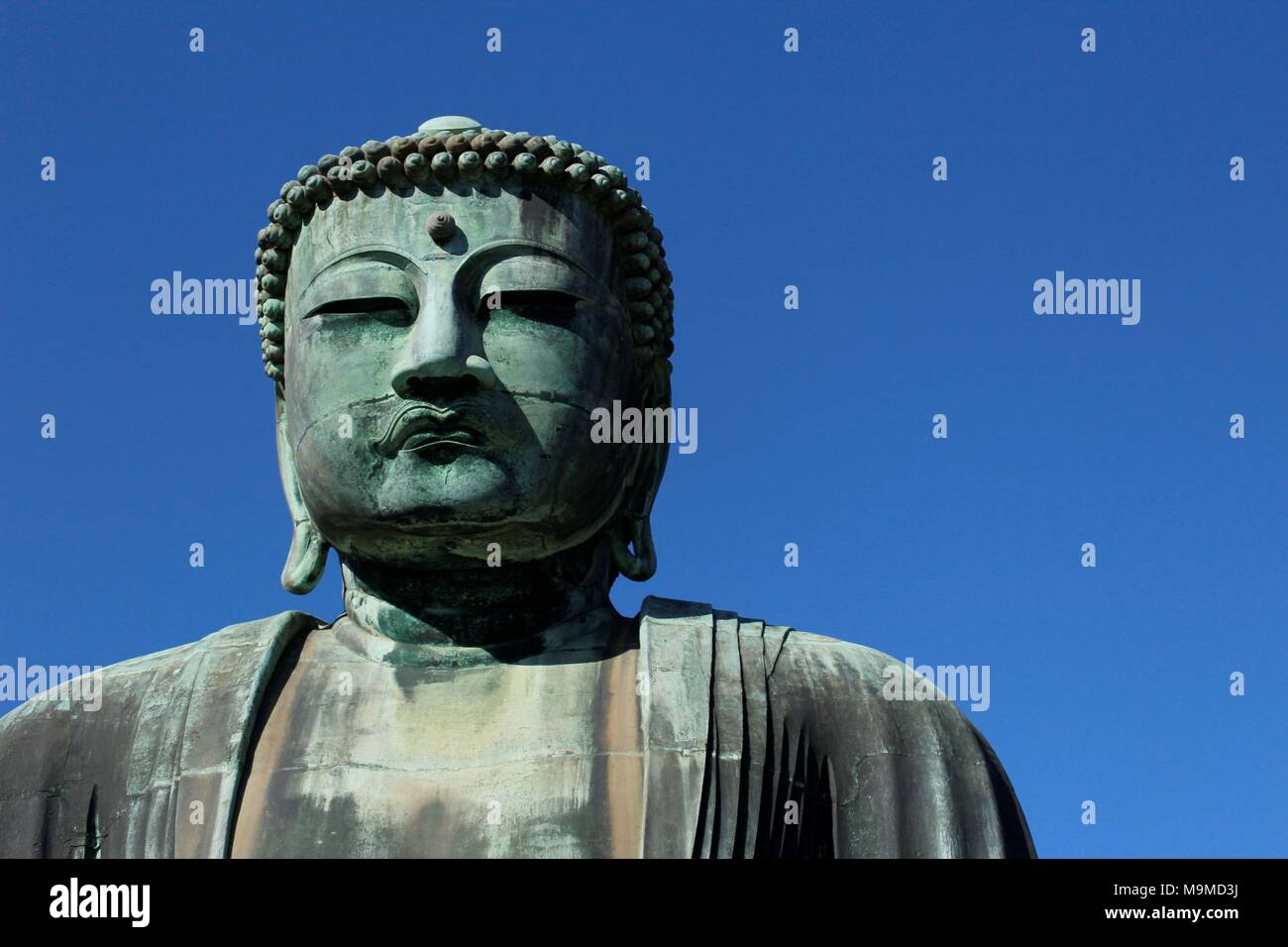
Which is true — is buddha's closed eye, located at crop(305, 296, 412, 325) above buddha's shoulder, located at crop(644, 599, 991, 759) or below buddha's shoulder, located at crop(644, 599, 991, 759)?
above

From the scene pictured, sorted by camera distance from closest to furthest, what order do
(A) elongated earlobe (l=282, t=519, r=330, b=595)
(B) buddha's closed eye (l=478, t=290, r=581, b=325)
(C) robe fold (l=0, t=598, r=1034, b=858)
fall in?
(C) robe fold (l=0, t=598, r=1034, b=858)
(B) buddha's closed eye (l=478, t=290, r=581, b=325)
(A) elongated earlobe (l=282, t=519, r=330, b=595)

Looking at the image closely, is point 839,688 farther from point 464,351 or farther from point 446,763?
point 464,351

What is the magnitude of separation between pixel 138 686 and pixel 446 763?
1.69 m

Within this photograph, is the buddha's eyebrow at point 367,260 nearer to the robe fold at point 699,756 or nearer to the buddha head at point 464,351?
the buddha head at point 464,351

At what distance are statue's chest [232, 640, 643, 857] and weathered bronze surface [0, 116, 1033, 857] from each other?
1 centimetres

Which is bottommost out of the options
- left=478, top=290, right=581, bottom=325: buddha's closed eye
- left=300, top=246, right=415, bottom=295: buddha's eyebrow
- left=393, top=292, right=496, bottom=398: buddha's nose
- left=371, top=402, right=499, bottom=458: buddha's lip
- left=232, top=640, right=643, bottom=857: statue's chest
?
left=232, top=640, right=643, bottom=857: statue's chest

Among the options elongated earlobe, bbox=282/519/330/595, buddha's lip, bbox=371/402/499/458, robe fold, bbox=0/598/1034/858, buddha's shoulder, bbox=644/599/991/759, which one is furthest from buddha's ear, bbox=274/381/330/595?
buddha's shoulder, bbox=644/599/991/759

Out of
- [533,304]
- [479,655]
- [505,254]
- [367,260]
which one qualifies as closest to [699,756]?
[479,655]

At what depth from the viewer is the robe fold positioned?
48.3ft

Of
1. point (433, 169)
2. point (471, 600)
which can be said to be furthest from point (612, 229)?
point (471, 600)

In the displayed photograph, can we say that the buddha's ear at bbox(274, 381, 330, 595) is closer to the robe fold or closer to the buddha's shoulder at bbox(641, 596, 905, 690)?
the robe fold

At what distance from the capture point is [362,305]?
15648mm

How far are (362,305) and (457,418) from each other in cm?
86
